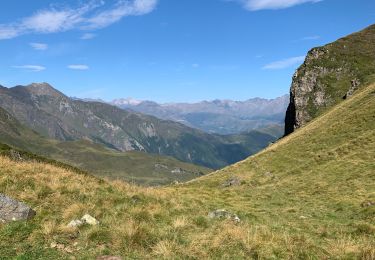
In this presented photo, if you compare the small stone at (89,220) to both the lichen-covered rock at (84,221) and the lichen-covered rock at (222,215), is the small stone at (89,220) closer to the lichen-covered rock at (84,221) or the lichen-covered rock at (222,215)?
the lichen-covered rock at (84,221)

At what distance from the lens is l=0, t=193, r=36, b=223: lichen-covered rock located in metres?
15.1

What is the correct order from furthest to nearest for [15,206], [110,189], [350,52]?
[350,52] → [110,189] → [15,206]

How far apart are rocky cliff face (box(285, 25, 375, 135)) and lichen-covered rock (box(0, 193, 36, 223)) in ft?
348

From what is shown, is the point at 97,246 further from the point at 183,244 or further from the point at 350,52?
the point at 350,52

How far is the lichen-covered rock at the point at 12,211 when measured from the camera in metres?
15.1

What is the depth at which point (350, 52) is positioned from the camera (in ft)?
429

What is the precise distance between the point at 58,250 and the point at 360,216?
20.2 m

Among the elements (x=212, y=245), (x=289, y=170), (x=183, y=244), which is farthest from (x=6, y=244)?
(x=289, y=170)

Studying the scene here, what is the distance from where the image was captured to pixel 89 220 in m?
15.8

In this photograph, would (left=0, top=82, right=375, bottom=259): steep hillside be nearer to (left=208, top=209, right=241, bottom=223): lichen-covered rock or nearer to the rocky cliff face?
(left=208, top=209, right=241, bottom=223): lichen-covered rock

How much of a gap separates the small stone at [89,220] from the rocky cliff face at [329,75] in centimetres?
10468

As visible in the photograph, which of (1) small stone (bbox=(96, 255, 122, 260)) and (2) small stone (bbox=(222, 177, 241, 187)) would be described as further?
(2) small stone (bbox=(222, 177, 241, 187))

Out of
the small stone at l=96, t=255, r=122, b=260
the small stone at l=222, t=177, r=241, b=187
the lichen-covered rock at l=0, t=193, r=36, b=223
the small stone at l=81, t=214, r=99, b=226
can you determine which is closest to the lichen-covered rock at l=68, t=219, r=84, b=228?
the small stone at l=81, t=214, r=99, b=226

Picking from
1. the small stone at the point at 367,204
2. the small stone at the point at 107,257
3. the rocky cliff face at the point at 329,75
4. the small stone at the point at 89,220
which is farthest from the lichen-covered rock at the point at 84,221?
the rocky cliff face at the point at 329,75
